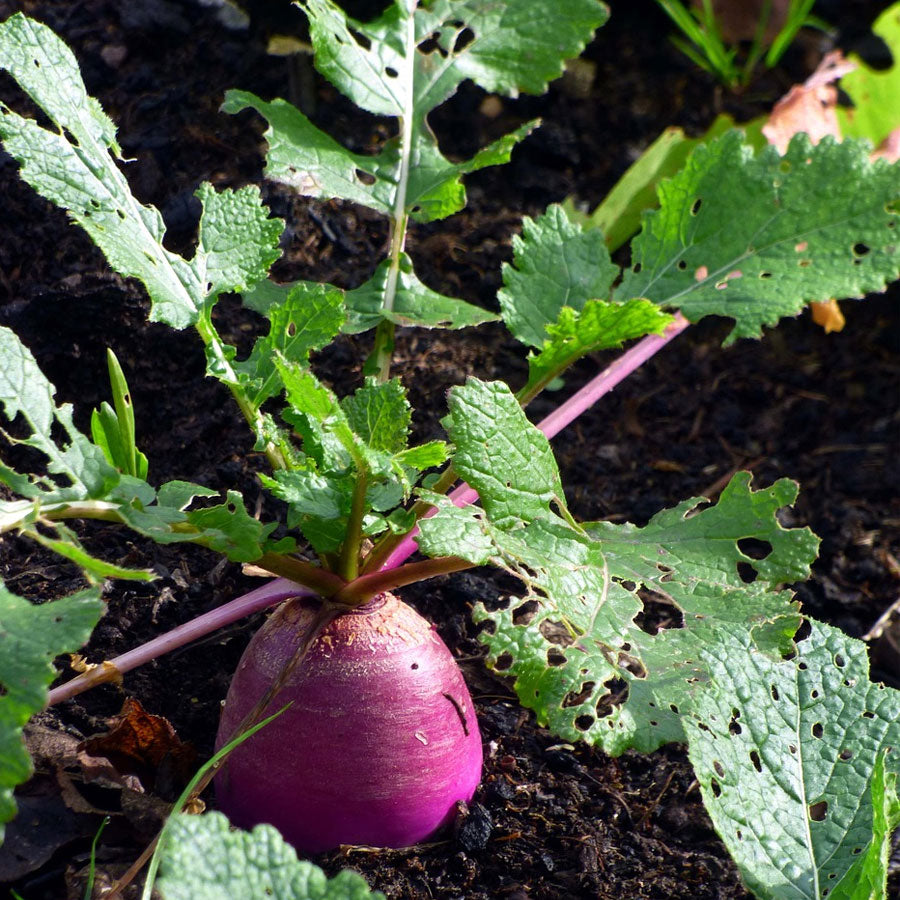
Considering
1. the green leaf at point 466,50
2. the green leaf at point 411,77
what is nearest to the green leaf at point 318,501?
the green leaf at point 411,77

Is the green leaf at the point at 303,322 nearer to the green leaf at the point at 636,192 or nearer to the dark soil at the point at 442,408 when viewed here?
the dark soil at the point at 442,408

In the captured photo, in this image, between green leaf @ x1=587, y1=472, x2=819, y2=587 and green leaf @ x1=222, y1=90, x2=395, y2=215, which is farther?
green leaf @ x1=222, y1=90, x2=395, y2=215

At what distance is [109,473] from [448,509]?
0.37 m

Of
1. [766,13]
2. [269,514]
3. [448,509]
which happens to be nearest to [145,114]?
[269,514]

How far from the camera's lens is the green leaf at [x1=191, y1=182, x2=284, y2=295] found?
4.99 ft

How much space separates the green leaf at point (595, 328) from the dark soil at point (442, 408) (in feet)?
1.51

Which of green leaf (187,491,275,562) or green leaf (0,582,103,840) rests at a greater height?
green leaf (0,582,103,840)

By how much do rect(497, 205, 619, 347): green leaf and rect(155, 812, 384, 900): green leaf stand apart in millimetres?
920

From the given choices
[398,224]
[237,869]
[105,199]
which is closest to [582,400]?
[398,224]

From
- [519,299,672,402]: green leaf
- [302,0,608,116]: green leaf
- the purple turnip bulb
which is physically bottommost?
the purple turnip bulb

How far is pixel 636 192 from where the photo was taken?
226cm

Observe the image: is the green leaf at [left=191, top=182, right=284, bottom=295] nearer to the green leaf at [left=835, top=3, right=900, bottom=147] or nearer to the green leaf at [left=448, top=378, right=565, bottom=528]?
the green leaf at [left=448, top=378, right=565, bottom=528]

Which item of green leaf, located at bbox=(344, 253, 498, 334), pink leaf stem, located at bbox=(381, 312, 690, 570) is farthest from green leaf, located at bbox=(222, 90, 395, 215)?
pink leaf stem, located at bbox=(381, 312, 690, 570)

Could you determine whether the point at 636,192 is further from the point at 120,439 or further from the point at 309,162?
the point at 120,439
